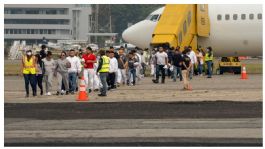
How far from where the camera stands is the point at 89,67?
3108 cm

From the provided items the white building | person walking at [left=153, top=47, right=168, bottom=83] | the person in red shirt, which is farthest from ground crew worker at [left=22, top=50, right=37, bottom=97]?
the white building

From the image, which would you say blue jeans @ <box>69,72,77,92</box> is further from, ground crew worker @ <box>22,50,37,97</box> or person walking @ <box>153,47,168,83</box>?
person walking @ <box>153,47,168,83</box>

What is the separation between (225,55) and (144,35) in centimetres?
427

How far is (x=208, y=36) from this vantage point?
47906 millimetres

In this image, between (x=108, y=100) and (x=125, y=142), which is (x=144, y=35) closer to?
(x=108, y=100)

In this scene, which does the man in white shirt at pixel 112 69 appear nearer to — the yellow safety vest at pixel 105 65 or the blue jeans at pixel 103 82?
the yellow safety vest at pixel 105 65

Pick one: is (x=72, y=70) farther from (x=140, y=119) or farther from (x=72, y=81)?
(x=140, y=119)

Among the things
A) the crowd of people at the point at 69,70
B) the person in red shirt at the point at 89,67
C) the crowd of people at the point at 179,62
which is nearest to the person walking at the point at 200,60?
the crowd of people at the point at 179,62

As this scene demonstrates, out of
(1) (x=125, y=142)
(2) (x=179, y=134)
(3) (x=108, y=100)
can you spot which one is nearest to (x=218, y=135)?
(2) (x=179, y=134)

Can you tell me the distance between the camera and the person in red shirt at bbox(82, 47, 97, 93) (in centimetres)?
3088

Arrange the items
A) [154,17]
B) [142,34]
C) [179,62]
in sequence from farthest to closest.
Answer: [154,17], [142,34], [179,62]

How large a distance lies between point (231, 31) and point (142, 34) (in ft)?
15.0

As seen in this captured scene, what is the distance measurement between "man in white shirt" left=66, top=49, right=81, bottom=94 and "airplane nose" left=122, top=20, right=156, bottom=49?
18.0 m

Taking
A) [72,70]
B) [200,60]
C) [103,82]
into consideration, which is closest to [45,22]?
[200,60]
